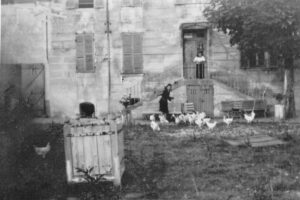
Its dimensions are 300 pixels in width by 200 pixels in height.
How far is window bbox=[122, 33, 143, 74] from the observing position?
20.5m

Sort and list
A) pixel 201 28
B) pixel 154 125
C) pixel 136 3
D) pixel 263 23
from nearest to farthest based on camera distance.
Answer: pixel 154 125 → pixel 263 23 → pixel 201 28 → pixel 136 3

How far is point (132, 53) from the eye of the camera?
67.3ft

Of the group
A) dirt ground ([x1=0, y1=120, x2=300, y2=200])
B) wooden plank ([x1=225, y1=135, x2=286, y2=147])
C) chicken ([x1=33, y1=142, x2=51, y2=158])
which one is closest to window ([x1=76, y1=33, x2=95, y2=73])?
dirt ground ([x1=0, y1=120, x2=300, y2=200])

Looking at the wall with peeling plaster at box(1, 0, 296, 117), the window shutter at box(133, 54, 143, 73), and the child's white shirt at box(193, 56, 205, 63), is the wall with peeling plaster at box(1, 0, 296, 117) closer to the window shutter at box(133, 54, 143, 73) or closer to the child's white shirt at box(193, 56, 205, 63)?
the window shutter at box(133, 54, 143, 73)

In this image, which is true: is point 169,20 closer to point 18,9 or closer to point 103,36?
point 103,36

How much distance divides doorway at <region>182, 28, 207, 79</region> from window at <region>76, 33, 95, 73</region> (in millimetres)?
4156

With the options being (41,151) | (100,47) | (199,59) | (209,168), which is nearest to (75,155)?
(41,151)

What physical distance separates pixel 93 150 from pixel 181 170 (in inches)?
80.3

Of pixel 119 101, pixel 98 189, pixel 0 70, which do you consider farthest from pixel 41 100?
pixel 98 189

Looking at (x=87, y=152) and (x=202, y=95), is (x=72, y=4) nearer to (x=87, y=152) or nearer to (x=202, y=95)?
(x=202, y=95)

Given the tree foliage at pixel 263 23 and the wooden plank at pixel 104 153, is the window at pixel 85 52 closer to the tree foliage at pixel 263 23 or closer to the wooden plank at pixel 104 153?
the tree foliage at pixel 263 23

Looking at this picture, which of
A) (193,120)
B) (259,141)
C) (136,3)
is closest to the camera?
(259,141)

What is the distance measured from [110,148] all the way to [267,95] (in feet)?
45.8

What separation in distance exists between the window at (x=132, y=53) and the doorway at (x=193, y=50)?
1969 mm
